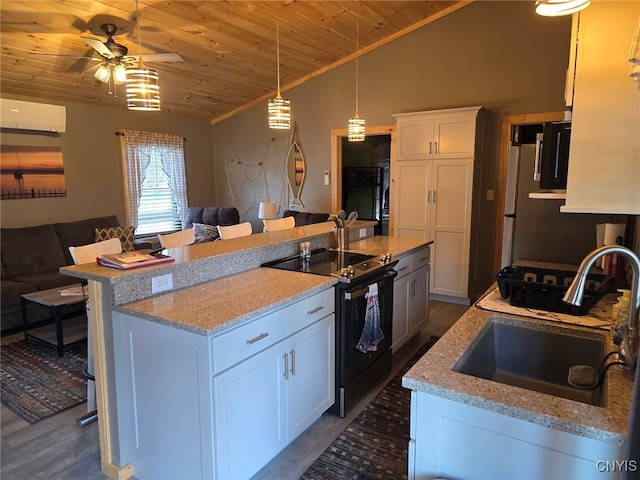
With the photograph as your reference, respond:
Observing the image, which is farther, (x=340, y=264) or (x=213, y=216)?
(x=213, y=216)

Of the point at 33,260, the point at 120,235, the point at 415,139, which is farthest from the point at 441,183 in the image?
the point at 33,260

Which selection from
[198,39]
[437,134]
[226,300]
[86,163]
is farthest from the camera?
[86,163]

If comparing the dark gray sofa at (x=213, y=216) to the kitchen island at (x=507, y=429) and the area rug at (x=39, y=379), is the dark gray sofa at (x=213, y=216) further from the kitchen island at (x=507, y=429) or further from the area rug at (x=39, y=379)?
the kitchen island at (x=507, y=429)

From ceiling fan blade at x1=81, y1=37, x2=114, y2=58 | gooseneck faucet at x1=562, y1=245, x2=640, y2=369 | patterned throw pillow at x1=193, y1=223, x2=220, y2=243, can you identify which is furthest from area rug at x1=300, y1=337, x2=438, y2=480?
patterned throw pillow at x1=193, y1=223, x2=220, y2=243

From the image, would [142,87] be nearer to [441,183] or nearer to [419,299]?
[419,299]

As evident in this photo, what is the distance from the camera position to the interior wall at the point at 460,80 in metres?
4.53

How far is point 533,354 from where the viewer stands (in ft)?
5.79

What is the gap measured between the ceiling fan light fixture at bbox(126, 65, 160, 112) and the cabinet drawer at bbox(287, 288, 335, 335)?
59.0 inches

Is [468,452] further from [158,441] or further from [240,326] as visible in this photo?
[158,441]

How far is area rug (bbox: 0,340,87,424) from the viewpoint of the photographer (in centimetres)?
284

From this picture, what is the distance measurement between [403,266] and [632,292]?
223 centimetres

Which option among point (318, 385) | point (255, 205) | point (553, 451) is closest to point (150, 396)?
point (318, 385)

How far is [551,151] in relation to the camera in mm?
1697

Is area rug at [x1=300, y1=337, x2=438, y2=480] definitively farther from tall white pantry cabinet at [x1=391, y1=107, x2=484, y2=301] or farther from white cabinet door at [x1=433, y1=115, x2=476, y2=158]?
white cabinet door at [x1=433, y1=115, x2=476, y2=158]
